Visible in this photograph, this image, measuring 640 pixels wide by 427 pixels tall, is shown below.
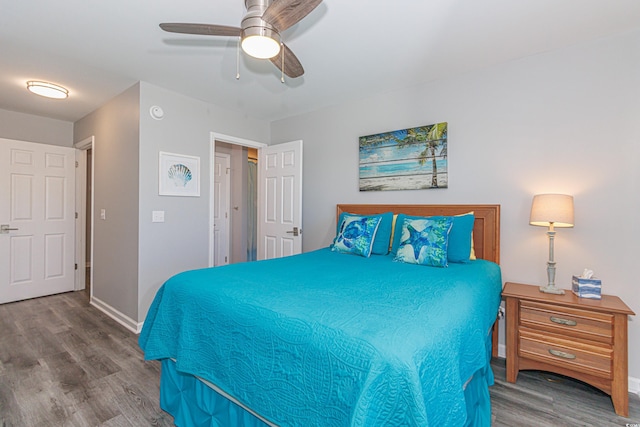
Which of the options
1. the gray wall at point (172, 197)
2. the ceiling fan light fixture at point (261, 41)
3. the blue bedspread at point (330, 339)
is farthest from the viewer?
the gray wall at point (172, 197)

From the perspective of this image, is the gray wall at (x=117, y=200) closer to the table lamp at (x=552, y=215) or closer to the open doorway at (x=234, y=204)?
the open doorway at (x=234, y=204)

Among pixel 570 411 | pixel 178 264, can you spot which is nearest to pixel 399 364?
pixel 570 411

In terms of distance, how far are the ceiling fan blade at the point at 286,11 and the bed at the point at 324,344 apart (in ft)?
4.42

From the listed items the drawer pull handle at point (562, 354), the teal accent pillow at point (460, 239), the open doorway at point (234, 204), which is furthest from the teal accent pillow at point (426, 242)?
the open doorway at point (234, 204)

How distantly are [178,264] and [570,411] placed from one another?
11.3 feet

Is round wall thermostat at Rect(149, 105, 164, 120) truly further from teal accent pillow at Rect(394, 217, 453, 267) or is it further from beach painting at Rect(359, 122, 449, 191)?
teal accent pillow at Rect(394, 217, 453, 267)

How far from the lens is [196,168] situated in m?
3.36

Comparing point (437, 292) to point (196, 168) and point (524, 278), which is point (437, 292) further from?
point (196, 168)

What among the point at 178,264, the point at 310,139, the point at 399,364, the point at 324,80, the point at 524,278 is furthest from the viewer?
the point at 310,139

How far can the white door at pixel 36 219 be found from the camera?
145 inches

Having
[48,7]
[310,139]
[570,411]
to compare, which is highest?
[48,7]

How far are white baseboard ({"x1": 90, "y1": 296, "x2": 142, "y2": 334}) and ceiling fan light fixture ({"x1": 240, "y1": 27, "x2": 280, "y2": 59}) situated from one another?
2.79 metres

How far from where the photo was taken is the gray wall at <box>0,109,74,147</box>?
3.76 metres

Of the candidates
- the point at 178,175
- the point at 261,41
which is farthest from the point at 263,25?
the point at 178,175
